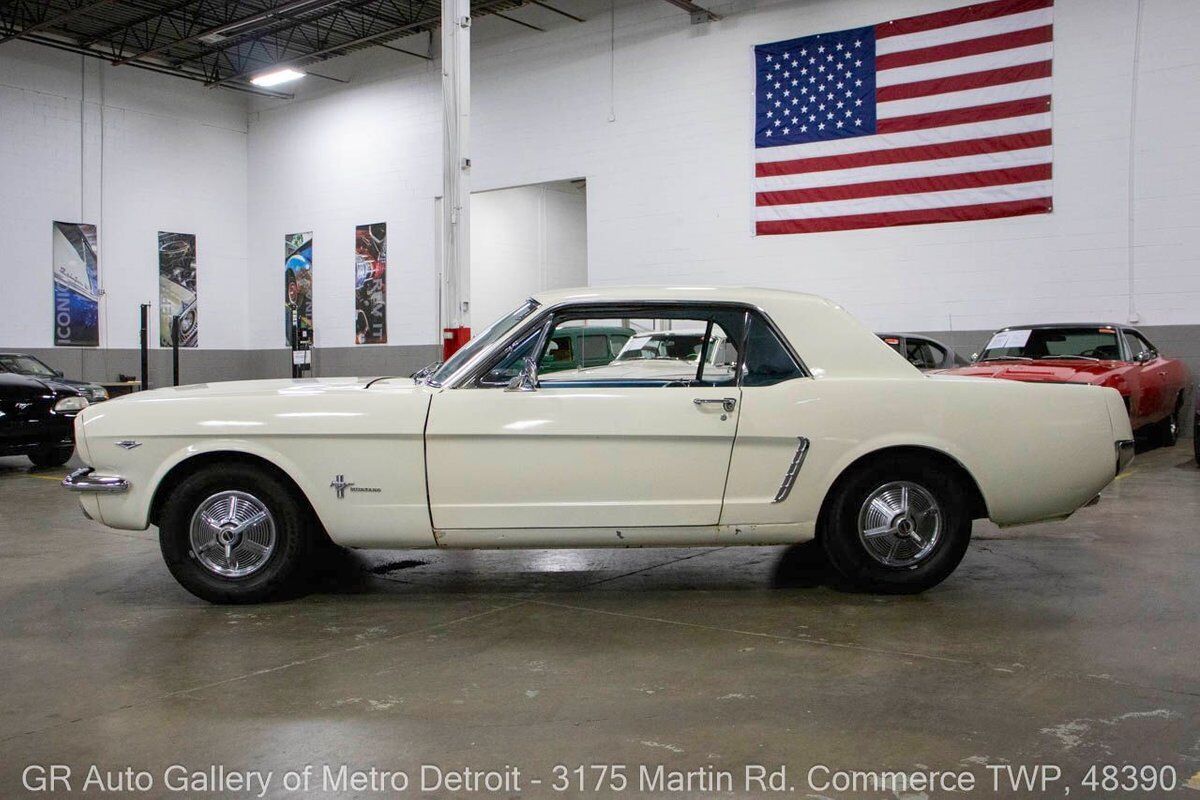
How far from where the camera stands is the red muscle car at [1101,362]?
32.1ft

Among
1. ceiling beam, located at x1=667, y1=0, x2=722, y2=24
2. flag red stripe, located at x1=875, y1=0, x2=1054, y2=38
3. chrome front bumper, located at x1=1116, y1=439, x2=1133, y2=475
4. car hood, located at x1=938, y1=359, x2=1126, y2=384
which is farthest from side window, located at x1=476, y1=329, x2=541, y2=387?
ceiling beam, located at x1=667, y1=0, x2=722, y2=24

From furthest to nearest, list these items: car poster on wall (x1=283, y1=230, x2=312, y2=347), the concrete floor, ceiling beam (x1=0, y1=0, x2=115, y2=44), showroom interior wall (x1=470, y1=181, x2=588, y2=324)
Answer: car poster on wall (x1=283, y1=230, x2=312, y2=347) → showroom interior wall (x1=470, y1=181, x2=588, y2=324) → ceiling beam (x1=0, y1=0, x2=115, y2=44) → the concrete floor

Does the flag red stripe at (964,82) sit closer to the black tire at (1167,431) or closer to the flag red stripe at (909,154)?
the flag red stripe at (909,154)

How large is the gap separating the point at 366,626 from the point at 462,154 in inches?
315

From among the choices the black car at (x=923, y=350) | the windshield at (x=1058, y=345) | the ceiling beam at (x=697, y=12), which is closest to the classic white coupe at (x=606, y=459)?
the windshield at (x=1058, y=345)

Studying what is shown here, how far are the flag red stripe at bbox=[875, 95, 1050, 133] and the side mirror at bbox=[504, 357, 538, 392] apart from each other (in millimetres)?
11689

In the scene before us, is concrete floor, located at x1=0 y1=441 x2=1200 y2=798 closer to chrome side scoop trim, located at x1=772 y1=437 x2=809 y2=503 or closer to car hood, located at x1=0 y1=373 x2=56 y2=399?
chrome side scoop trim, located at x1=772 y1=437 x2=809 y2=503

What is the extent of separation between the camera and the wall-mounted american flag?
13906mm

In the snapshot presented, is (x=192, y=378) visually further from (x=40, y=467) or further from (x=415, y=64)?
(x=40, y=467)

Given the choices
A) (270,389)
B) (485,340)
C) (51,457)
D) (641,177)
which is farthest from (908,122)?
(270,389)

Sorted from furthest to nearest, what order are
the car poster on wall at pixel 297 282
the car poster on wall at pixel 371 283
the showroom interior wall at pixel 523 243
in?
the car poster on wall at pixel 297 282, the showroom interior wall at pixel 523 243, the car poster on wall at pixel 371 283

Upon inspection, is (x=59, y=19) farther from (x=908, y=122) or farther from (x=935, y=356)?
(x=935, y=356)

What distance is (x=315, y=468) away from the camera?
4656 mm

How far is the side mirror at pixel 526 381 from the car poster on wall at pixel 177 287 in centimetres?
1903
